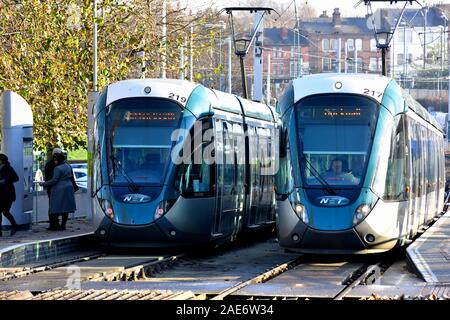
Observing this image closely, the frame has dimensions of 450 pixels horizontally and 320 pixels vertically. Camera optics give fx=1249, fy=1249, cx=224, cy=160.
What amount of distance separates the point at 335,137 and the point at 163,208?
10.3ft

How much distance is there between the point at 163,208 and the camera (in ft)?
68.0

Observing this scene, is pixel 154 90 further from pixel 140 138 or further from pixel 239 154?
pixel 239 154

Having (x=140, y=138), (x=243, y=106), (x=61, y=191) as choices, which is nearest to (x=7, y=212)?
(x=61, y=191)

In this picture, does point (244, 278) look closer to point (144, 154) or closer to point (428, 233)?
point (144, 154)

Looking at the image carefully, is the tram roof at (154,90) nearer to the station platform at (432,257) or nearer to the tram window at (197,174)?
the tram window at (197,174)

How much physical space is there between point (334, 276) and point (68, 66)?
55.7ft

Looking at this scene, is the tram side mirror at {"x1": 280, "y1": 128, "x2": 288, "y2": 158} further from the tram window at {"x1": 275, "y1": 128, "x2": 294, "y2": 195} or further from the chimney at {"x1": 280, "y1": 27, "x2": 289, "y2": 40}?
the chimney at {"x1": 280, "y1": 27, "x2": 289, "y2": 40}

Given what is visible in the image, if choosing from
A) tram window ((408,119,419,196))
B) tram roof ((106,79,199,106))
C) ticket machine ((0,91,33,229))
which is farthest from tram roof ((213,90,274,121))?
ticket machine ((0,91,33,229))

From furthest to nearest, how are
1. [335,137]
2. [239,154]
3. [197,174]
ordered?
[239,154] → [197,174] → [335,137]

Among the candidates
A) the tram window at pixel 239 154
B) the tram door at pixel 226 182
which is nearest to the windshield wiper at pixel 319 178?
the tram door at pixel 226 182
